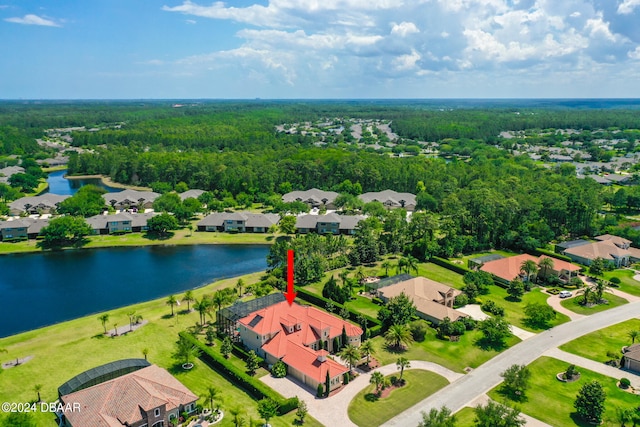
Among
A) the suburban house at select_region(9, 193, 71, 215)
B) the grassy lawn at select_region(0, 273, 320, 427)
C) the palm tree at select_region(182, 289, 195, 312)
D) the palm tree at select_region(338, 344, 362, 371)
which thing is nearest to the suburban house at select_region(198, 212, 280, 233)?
the palm tree at select_region(182, 289, 195, 312)

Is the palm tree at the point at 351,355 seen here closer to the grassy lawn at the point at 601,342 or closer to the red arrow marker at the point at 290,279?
the red arrow marker at the point at 290,279

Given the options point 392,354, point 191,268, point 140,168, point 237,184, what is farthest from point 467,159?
point 392,354

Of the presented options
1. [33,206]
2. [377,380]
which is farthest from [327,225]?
[33,206]

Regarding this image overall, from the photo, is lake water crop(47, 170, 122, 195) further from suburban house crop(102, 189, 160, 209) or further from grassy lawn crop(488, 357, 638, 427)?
grassy lawn crop(488, 357, 638, 427)

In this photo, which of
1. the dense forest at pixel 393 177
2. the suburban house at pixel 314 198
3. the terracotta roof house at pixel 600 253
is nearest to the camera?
the terracotta roof house at pixel 600 253

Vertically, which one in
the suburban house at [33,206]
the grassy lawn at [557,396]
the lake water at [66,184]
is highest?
the suburban house at [33,206]

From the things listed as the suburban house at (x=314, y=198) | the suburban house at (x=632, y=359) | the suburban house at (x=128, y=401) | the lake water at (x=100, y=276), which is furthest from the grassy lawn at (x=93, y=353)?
the suburban house at (x=314, y=198)
